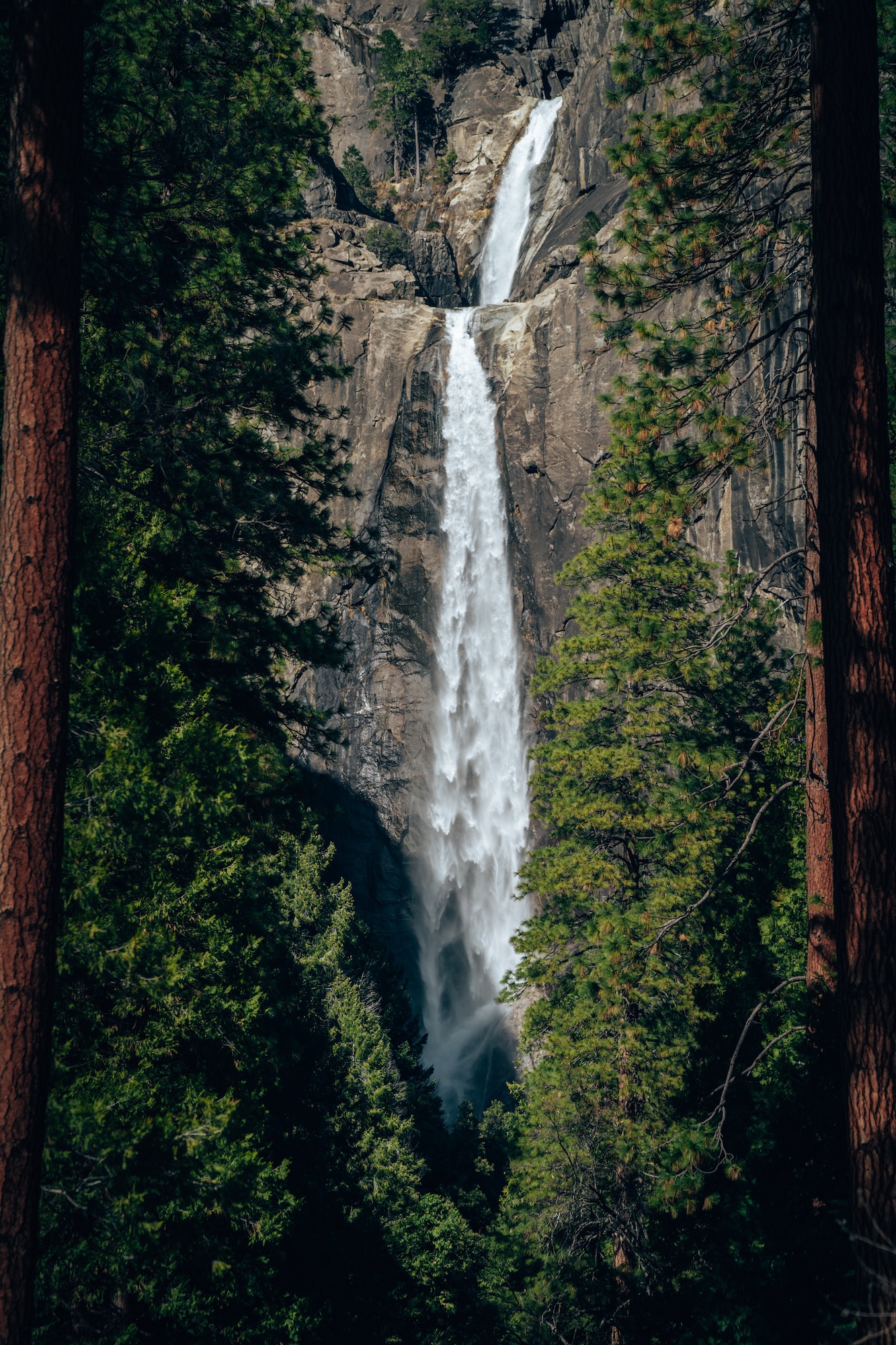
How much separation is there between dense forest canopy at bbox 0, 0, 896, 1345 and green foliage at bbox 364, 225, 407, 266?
38.1 meters

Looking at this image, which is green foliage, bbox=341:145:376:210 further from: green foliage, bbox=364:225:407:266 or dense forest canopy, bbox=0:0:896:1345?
dense forest canopy, bbox=0:0:896:1345

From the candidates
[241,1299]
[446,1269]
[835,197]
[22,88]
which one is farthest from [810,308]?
[446,1269]

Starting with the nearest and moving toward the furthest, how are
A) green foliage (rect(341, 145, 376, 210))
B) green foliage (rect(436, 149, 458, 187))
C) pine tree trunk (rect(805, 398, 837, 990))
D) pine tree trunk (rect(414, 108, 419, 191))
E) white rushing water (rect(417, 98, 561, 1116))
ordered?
pine tree trunk (rect(805, 398, 837, 990)) → white rushing water (rect(417, 98, 561, 1116)) → green foliage (rect(436, 149, 458, 187)) → green foliage (rect(341, 145, 376, 210)) → pine tree trunk (rect(414, 108, 419, 191))

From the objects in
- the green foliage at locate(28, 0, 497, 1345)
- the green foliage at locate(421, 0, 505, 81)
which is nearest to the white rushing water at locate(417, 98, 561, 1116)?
the green foliage at locate(28, 0, 497, 1345)

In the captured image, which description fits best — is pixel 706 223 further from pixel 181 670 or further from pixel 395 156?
pixel 395 156

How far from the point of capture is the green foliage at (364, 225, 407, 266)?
46.8 m

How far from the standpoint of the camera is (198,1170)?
6344 millimetres

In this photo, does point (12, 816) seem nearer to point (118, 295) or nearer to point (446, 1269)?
point (118, 295)

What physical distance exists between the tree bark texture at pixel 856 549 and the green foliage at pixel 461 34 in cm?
5739

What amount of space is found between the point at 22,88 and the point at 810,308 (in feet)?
15.4

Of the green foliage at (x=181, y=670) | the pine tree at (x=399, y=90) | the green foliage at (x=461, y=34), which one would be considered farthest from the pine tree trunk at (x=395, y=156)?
the green foliage at (x=181, y=670)

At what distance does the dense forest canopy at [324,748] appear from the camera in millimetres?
6418

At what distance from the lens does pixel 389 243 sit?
47.6m

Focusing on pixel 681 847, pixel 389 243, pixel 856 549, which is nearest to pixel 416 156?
pixel 389 243
